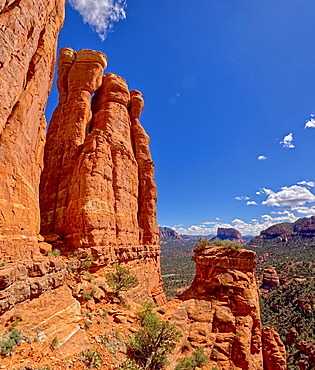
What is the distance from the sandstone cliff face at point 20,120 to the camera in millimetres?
11836

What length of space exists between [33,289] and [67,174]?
14.4 m

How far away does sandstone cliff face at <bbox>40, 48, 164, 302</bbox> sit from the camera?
20031 millimetres

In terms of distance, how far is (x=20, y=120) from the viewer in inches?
538

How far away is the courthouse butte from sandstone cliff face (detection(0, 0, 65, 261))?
0.07 meters

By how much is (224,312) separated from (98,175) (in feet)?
59.9

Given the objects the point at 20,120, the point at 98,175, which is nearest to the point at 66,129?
the point at 98,175

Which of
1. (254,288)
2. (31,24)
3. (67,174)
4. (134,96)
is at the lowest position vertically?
(254,288)

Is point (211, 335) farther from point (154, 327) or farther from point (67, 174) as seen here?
point (67, 174)

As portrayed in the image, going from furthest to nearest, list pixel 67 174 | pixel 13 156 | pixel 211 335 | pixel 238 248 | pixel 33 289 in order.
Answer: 1. pixel 238 248
2. pixel 67 174
3. pixel 211 335
4. pixel 13 156
5. pixel 33 289

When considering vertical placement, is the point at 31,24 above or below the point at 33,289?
above

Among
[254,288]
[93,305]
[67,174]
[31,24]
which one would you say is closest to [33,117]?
[31,24]

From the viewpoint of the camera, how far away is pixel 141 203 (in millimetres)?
33062

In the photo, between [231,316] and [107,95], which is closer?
[231,316]

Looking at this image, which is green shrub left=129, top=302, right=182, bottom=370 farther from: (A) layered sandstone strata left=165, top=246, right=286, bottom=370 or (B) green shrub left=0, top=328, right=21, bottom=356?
(B) green shrub left=0, top=328, right=21, bottom=356
